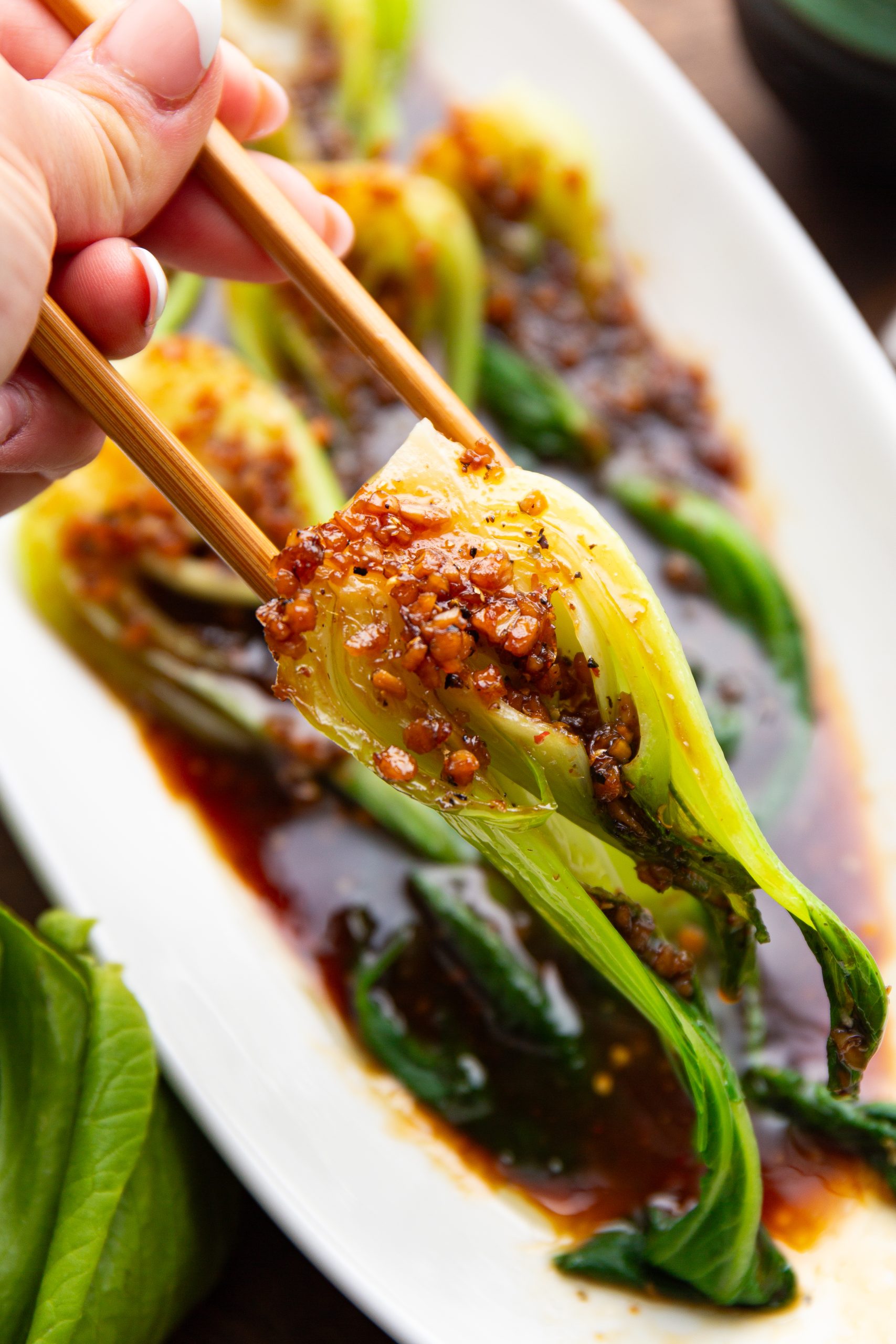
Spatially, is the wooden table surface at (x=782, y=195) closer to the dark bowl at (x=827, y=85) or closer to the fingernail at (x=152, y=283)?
the dark bowl at (x=827, y=85)

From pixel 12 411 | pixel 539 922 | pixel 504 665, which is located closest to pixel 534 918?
pixel 539 922

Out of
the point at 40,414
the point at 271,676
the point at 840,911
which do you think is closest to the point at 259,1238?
the point at 271,676

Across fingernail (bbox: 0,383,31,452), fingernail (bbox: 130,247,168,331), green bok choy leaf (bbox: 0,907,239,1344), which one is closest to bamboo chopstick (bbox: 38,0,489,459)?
fingernail (bbox: 130,247,168,331)

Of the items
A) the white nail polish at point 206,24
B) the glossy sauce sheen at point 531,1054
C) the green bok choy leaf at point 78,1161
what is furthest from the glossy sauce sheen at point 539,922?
the white nail polish at point 206,24

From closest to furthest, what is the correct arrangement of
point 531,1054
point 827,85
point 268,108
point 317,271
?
point 317,271 < point 268,108 < point 531,1054 < point 827,85

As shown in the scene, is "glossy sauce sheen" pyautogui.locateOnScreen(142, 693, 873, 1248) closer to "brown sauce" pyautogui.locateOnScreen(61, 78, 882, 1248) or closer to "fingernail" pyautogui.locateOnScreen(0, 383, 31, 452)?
"brown sauce" pyautogui.locateOnScreen(61, 78, 882, 1248)

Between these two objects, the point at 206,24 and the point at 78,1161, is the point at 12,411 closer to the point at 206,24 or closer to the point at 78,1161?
the point at 206,24
